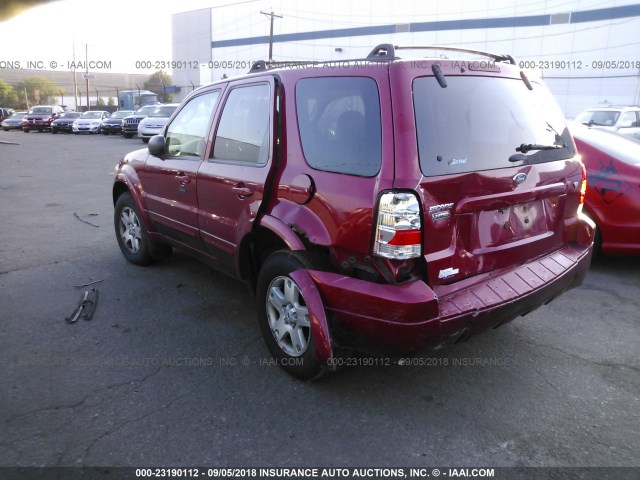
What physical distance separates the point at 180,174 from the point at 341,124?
1.87 metres

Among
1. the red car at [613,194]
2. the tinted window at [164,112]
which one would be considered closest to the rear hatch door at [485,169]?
the red car at [613,194]

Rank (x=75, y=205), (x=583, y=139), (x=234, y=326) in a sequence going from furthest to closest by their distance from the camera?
1. (x=75, y=205)
2. (x=583, y=139)
3. (x=234, y=326)

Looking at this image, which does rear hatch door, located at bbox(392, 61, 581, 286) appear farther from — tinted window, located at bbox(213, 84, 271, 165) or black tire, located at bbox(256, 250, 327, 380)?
tinted window, located at bbox(213, 84, 271, 165)

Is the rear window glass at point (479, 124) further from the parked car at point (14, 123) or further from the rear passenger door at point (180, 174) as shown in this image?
the parked car at point (14, 123)

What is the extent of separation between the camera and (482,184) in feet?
8.79

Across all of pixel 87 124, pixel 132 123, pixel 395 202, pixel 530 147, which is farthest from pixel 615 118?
pixel 87 124

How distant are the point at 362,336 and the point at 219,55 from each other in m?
65.4

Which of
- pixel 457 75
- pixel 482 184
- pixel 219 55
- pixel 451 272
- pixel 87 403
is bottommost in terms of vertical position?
pixel 87 403

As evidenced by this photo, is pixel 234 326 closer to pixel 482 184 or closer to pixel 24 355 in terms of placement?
pixel 24 355

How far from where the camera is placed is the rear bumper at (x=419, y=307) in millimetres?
2438

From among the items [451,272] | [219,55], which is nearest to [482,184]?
[451,272]

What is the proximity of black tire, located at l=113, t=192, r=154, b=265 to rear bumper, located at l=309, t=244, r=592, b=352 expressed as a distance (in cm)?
289

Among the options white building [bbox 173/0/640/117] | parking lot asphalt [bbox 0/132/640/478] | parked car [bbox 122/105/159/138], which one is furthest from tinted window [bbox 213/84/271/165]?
white building [bbox 173/0/640/117]

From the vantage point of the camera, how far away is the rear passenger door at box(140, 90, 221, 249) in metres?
→ 4.01
